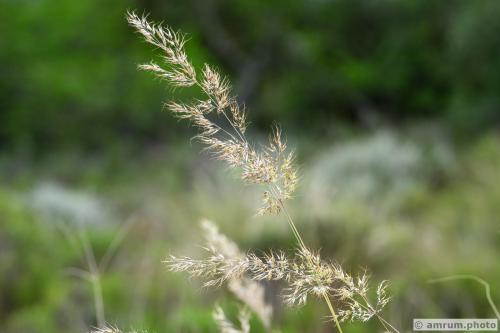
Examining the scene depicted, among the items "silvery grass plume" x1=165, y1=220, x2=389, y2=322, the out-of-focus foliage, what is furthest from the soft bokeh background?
"silvery grass plume" x1=165, y1=220, x2=389, y2=322

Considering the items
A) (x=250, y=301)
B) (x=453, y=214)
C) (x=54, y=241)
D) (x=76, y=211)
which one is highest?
(x=76, y=211)

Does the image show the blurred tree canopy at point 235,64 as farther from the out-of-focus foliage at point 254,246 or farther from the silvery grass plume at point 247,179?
the silvery grass plume at point 247,179

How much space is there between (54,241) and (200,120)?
5.42 m

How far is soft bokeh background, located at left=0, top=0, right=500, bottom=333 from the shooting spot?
4746 mm

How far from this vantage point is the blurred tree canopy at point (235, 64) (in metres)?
16.2

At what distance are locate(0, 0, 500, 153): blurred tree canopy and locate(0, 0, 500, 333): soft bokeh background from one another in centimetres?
4

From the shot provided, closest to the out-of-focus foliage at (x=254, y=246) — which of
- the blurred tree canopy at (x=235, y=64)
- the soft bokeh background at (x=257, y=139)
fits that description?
the soft bokeh background at (x=257, y=139)

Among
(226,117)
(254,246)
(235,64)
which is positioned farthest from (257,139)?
(226,117)

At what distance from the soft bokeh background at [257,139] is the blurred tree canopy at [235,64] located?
0.04 m

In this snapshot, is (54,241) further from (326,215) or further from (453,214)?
(453,214)

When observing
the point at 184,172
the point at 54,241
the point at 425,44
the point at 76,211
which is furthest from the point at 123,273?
the point at 425,44

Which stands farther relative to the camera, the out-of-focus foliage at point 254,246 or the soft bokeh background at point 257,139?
the soft bokeh background at point 257,139

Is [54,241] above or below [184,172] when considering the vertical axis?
below

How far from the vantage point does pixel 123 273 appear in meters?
5.49
